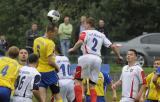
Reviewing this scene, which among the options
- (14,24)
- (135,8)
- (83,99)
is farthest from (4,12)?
(83,99)

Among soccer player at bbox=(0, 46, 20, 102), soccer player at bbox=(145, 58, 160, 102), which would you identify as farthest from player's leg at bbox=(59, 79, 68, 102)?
soccer player at bbox=(0, 46, 20, 102)

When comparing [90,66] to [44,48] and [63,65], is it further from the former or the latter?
[44,48]

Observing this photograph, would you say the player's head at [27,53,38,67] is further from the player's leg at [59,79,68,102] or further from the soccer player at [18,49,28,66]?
the player's leg at [59,79,68,102]

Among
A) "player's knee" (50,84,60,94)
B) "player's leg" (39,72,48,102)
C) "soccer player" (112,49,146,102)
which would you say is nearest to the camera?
"soccer player" (112,49,146,102)

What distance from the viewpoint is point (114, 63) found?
27.8 metres

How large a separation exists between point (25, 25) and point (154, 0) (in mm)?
7659

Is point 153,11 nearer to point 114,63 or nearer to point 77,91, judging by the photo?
point 114,63

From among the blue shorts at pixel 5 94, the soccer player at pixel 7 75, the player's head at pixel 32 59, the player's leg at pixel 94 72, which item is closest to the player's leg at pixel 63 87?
the player's leg at pixel 94 72

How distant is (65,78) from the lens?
1817 centimetres

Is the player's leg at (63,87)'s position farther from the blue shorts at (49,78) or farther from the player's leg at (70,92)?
the blue shorts at (49,78)

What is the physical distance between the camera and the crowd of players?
50.7 feet

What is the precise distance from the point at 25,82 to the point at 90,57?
312 cm

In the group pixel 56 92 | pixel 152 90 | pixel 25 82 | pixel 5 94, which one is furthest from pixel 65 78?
pixel 5 94

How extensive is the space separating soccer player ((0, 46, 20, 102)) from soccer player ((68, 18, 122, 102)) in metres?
3.02
